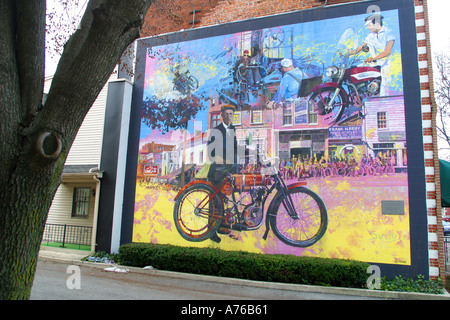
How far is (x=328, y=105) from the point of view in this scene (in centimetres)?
1020

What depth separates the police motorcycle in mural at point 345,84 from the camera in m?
9.92

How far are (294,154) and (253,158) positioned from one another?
52.2 inches

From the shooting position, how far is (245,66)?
1146 cm

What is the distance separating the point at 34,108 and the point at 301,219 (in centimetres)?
814

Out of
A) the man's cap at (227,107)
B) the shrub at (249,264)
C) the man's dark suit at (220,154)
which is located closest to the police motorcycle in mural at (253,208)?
the man's dark suit at (220,154)

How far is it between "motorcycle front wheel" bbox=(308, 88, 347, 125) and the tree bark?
24.6 ft

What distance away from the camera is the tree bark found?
3145 mm

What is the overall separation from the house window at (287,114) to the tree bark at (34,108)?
7.38 m

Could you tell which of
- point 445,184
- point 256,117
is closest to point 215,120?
point 256,117

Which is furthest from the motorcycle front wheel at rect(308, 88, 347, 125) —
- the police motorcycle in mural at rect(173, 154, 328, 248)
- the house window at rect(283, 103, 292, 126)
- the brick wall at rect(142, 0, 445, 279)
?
the brick wall at rect(142, 0, 445, 279)

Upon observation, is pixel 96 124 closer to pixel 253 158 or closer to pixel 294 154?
pixel 253 158

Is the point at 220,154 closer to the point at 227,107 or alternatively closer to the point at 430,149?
the point at 227,107

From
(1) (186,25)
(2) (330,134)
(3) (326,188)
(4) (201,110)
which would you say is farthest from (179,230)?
(1) (186,25)

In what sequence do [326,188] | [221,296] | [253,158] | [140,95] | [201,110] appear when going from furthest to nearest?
1. [140,95]
2. [201,110]
3. [253,158]
4. [326,188]
5. [221,296]
